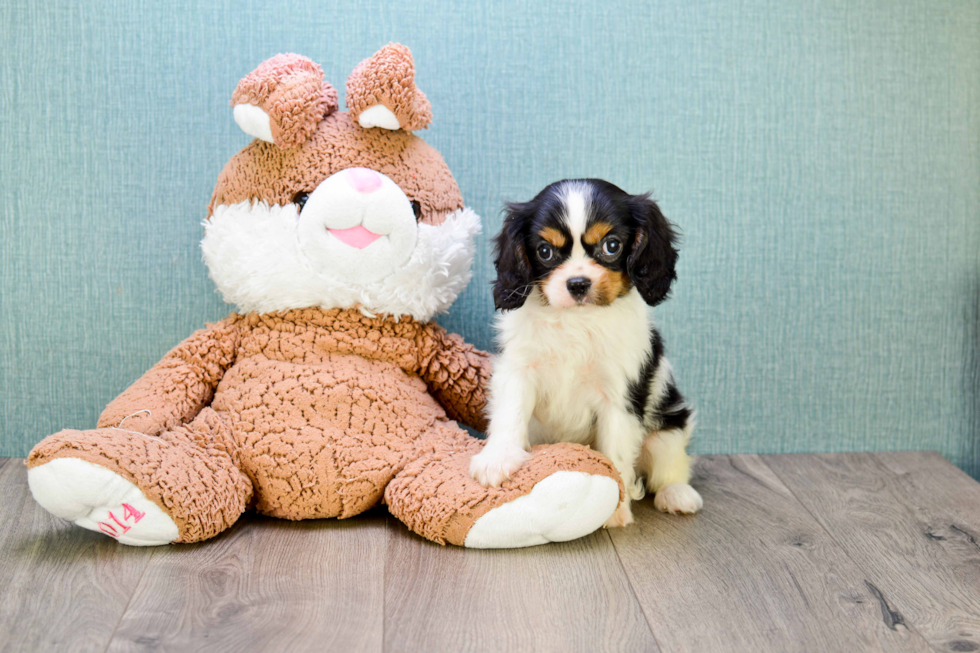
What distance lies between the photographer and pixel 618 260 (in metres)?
1.80

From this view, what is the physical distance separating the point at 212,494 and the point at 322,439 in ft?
0.80

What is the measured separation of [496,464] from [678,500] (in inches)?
19.9

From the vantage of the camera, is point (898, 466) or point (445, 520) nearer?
point (445, 520)

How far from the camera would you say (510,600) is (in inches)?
60.7

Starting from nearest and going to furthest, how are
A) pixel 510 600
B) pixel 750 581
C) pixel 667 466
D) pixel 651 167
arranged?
pixel 510 600 → pixel 750 581 → pixel 667 466 → pixel 651 167

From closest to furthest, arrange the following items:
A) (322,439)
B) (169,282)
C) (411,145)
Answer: (322,439) → (411,145) → (169,282)

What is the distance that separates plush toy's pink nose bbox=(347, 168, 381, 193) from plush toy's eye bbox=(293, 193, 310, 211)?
0.41ft

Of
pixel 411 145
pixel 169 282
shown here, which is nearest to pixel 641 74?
pixel 411 145

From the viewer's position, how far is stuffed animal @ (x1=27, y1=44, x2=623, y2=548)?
173 centimetres

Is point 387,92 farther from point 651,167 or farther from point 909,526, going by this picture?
point 909,526

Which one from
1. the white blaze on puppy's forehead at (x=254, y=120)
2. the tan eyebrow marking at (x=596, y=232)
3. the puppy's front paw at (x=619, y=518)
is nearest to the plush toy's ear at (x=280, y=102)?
the white blaze on puppy's forehead at (x=254, y=120)

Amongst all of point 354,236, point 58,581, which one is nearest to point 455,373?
point 354,236

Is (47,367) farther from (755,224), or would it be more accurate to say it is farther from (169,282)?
(755,224)

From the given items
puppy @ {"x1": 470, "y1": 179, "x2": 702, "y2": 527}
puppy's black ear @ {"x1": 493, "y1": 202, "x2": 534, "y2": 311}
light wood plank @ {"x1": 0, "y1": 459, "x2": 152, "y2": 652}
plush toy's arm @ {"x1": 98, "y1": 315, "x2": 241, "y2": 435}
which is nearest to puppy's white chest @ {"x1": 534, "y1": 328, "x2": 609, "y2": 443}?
puppy @ {"x1": 470, "y1": 179, "x2": 702, "y2": 527}
